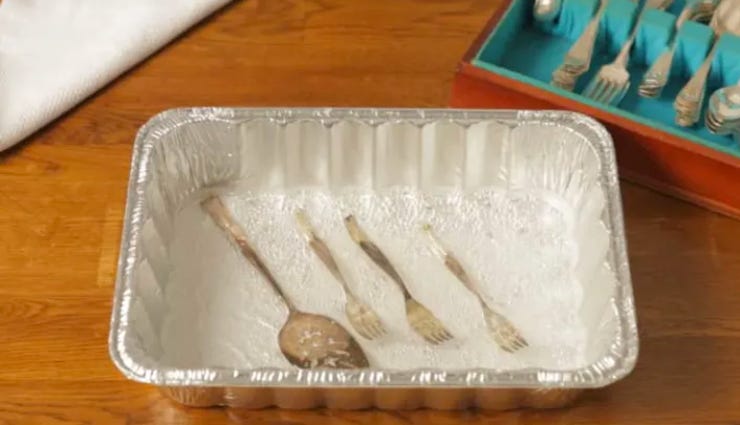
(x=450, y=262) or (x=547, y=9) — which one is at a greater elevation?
(x=547, y=9)

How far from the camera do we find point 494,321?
730mm

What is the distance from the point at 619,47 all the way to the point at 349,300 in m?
0.36

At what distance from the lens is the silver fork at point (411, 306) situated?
73cm

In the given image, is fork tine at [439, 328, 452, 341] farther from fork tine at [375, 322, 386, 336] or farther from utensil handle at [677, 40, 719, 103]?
utensil handle at [677, 40, 719, 103]

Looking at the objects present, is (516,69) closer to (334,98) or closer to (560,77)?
(560,77)

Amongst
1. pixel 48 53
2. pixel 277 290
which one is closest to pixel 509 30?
pixel 277 290

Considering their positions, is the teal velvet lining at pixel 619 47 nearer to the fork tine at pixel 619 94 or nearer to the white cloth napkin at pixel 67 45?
the fork tine at pixel 619 94

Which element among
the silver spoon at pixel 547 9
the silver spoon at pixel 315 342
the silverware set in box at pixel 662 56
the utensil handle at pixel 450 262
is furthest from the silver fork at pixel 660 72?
the silver spoon at pixel 315 342

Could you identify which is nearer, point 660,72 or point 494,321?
point 494,321

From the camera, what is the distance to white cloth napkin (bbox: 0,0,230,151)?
851 mm

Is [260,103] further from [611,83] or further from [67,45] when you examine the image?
[611,83]

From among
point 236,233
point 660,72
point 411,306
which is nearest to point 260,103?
point 236,233

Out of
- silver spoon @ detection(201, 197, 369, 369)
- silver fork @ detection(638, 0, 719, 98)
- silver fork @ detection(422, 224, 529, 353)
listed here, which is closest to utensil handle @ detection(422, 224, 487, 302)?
silver fork @ detection(422, 224, 529, 353)

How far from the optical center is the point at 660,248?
0.78m
